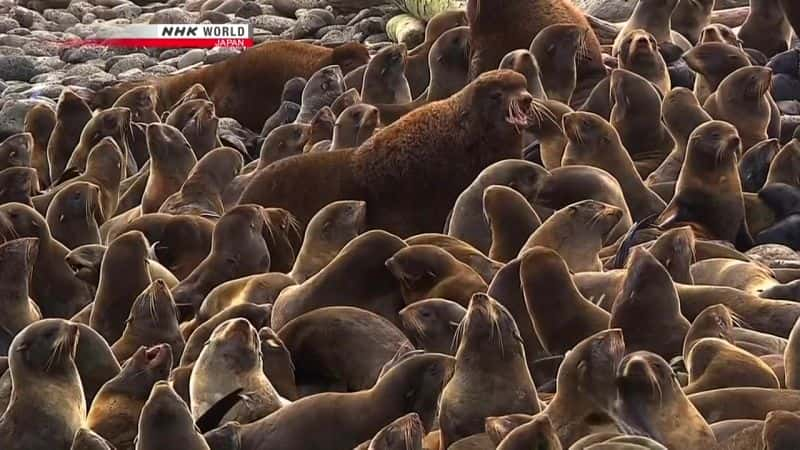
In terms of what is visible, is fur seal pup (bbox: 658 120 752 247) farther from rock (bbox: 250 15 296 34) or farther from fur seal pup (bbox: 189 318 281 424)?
rock (bbox: 250 15 296 34)

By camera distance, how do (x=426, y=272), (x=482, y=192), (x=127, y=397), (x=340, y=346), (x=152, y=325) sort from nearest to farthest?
(x=127, y=397)
(x=340, y=346)
(x=426, y=272)
(x=152, y=325)
(x=482, y=192)

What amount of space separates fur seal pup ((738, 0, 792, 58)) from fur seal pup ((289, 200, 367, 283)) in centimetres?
405

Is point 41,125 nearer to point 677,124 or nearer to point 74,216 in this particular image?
→ point 74,216

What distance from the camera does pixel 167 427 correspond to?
5.25m

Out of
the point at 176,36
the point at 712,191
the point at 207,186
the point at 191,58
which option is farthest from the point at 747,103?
the point at 176,36

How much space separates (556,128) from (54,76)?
28.8 feet

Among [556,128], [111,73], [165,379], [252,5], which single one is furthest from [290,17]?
[165,379]

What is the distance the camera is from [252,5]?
19.5m

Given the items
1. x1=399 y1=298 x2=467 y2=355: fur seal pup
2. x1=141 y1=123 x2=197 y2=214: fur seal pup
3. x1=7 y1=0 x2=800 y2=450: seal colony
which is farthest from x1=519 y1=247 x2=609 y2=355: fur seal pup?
x1=141 y1=123 x2=197 y2=214: fur seal pup

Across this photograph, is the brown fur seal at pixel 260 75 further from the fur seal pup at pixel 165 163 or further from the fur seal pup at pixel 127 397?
the fur seal pup at pixel 127 397

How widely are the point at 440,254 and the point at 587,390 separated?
6.27 feet

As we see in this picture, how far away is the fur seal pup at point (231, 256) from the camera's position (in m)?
8.11

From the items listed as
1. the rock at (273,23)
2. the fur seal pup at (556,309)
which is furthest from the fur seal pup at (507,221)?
the rock at (273,23)

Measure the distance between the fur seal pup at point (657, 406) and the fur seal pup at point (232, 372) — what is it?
1.49 meters
